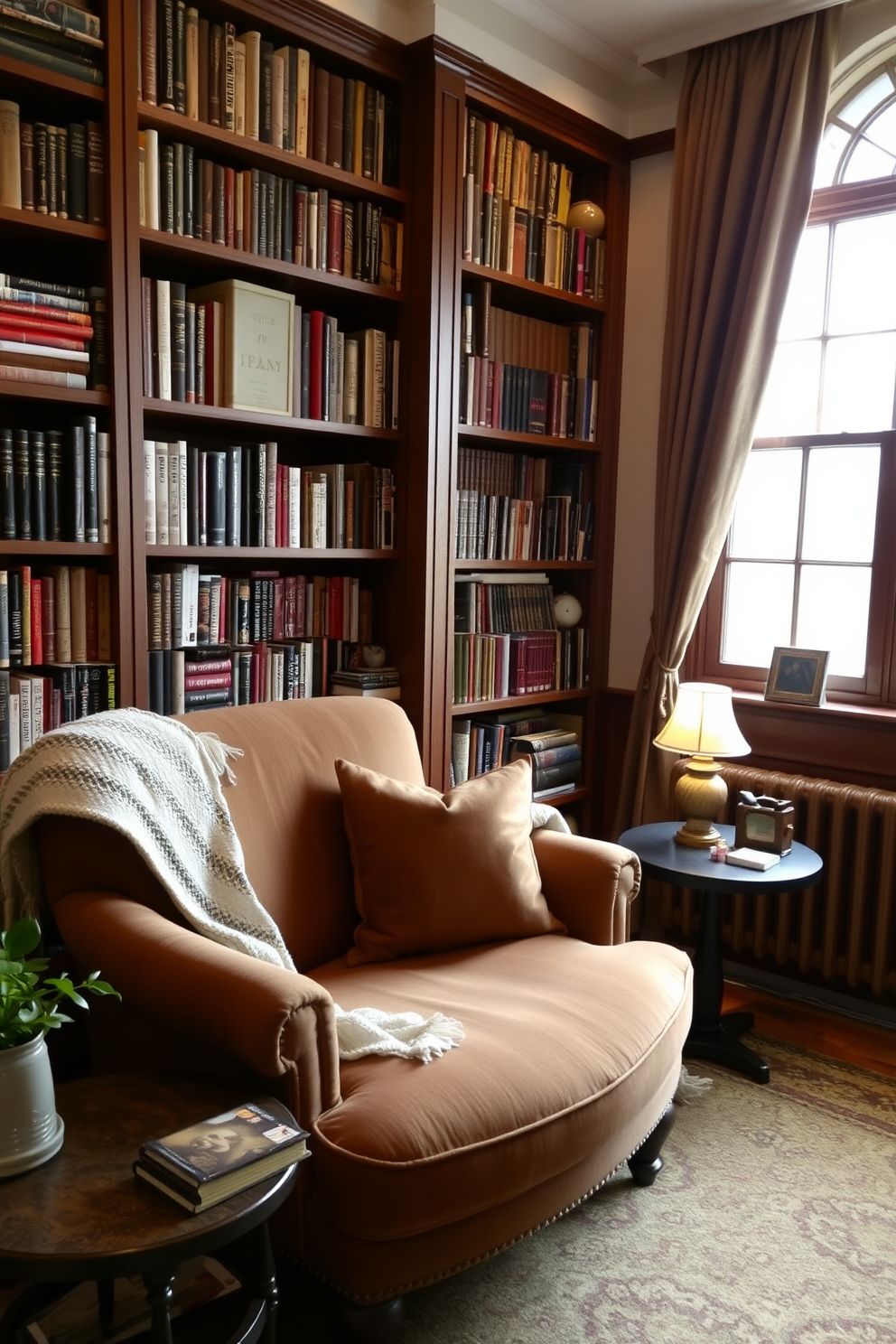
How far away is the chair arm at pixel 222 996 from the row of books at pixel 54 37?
1664 millimetres

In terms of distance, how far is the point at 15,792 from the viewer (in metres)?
1.79

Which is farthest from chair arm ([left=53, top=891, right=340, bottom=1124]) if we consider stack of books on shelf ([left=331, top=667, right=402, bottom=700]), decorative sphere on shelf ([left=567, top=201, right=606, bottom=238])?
decorative sphere on shelf ([left=567, top=201, right=606, bottom=238])

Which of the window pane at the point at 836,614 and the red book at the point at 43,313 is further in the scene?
the window pane at the point at 836,614

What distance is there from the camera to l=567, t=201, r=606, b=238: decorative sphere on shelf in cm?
331

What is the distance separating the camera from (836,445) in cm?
311

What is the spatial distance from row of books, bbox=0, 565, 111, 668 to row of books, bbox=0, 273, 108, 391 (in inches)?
15.7

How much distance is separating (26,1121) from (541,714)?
97.4 inches

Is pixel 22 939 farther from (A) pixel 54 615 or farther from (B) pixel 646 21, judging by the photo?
(B) pixel 646 21

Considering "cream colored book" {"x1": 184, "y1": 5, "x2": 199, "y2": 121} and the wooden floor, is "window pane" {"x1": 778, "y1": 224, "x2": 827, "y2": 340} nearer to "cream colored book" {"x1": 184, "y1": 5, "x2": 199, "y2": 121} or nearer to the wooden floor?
"cream colored book" {"x1": 184, "y1": 5, "x2": 199, "y2": 121}

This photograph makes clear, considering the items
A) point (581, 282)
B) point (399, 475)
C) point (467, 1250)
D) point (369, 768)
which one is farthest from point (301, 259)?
point (467, 1250)

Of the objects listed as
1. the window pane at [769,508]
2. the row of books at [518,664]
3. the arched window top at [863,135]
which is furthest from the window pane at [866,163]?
the row of books at [518,664]

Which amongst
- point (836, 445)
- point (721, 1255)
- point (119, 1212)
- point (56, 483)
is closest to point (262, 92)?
point (56, 483)

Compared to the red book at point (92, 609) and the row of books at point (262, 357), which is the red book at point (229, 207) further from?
the red book at point (92, 609)

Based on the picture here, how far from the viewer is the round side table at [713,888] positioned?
2.46 meters
